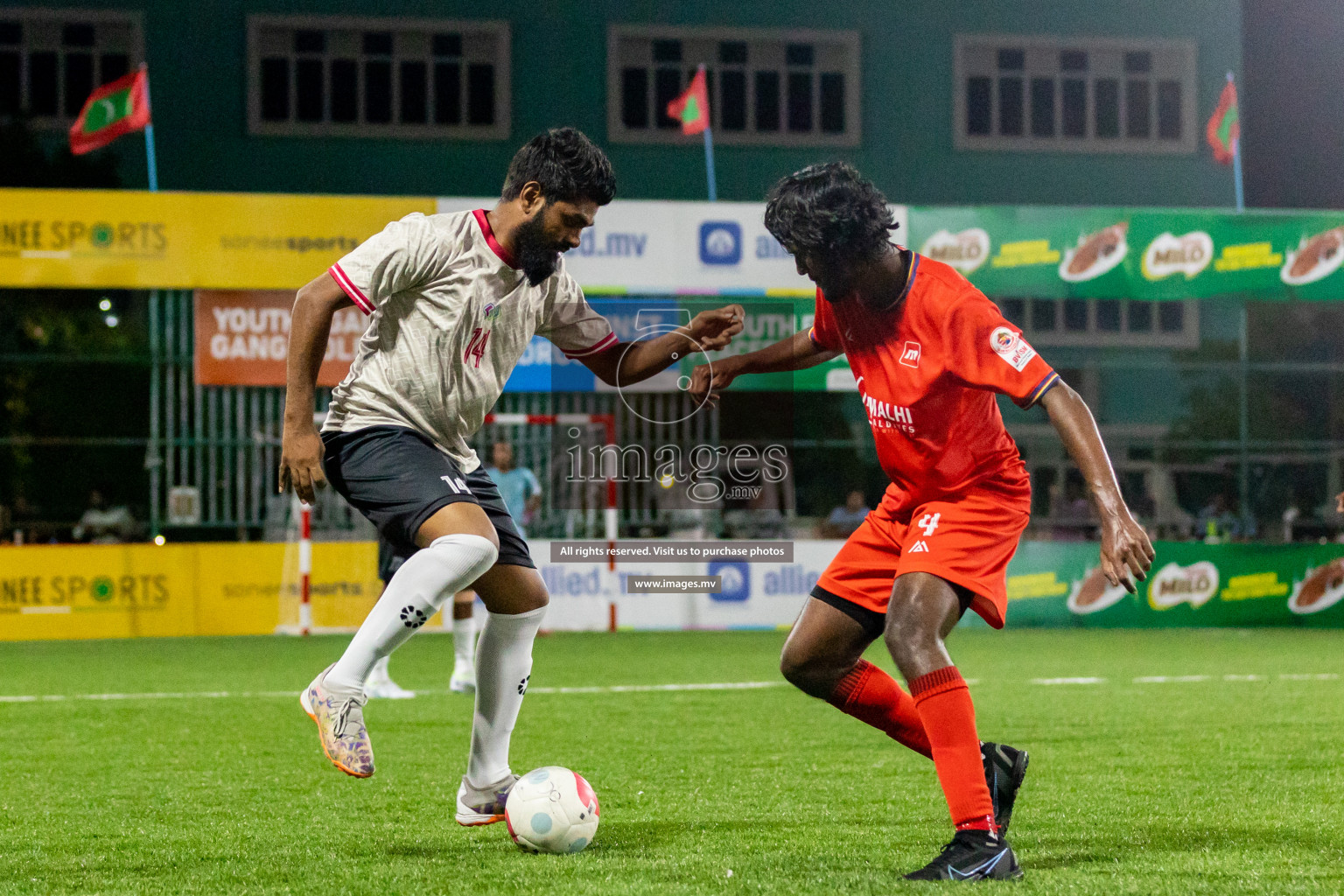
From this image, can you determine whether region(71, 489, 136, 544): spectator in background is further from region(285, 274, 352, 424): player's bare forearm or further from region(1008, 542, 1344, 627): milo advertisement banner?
region(285, 274, 352, 424): player's bare forearm

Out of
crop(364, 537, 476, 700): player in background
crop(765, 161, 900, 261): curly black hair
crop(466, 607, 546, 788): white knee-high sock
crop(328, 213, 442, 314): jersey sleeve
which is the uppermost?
crop(765, 161, 900, 261): curly black hair

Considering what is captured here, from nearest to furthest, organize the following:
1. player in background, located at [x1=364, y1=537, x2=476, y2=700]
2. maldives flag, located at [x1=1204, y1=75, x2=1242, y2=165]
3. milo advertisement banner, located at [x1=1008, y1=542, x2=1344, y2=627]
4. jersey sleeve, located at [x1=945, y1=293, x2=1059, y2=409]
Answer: jersey sleeve, located at [x1=945, y1=293, x2=1059, y2=409] → player in background, located at [x1=364, y1=537, x2=476, y2=700] → milo advertisement banner, located at [x1=1008, y1=542, x2=1344, y2=627] → maldives flag, located at [x1=1204, y1=75, x2=1242, y2=165]

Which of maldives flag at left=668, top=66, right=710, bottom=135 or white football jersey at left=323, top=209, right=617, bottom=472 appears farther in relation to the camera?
maldives flag at left=668, top=66, right=710, bottom=135

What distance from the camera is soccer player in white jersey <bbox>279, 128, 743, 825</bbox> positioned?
4.38 m

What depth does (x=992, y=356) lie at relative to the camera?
422 centimetres

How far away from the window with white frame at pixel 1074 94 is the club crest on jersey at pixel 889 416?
2326cm

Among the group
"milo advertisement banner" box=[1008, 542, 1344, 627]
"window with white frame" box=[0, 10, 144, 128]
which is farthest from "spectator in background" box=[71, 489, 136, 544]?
"milo advertisement banner" box=[1008, 542, 1344, 627]

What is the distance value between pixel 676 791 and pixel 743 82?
21443 millimetres

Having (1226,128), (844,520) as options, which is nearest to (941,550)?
(844,520)

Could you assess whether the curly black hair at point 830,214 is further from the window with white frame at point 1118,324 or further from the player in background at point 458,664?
the window with white frame at point 1118,324

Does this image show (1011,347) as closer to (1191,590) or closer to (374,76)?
(1191,590)

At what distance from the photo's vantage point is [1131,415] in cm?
2916

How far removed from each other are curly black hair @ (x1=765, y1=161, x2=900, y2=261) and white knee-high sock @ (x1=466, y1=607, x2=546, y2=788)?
5.03 ft

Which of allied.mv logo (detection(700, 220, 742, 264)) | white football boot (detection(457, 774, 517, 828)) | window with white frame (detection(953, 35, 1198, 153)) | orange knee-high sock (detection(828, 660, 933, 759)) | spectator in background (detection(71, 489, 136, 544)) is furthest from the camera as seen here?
window with white frame (detection(953, 35, 1198, 153))
